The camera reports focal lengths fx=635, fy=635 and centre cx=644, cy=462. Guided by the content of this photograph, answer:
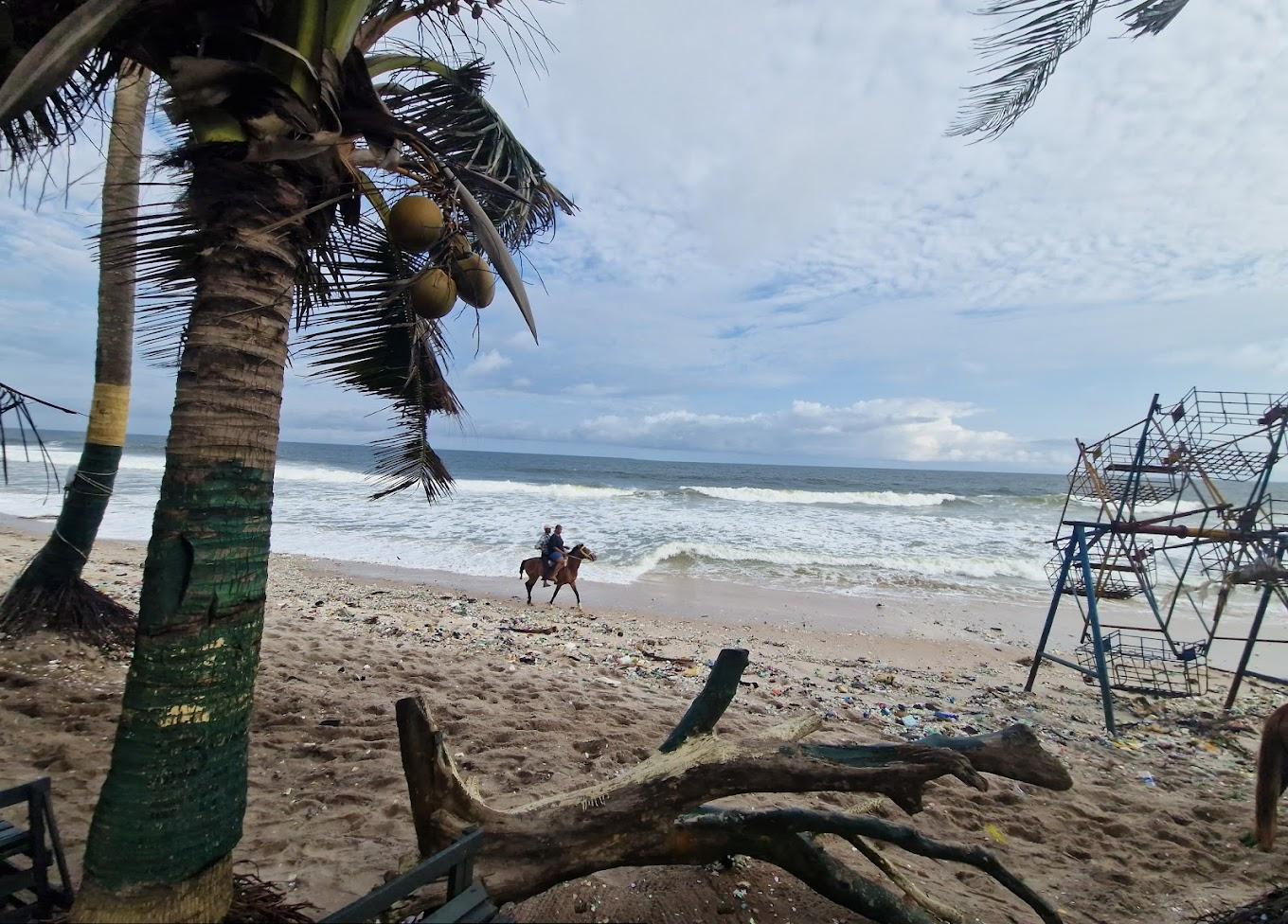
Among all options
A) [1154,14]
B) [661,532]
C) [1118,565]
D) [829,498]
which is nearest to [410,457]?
[1154,14]

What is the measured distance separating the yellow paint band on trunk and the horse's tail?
821 centimetres

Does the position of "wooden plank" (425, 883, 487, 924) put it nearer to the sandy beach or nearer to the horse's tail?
the sandy beach

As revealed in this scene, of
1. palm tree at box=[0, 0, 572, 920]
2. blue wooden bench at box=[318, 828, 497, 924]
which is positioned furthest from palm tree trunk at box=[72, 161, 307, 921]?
blue wooden bench at box=[318, 828, 497, 924]

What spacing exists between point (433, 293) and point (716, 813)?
7.51 ft

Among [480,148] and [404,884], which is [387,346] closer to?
[480,148]

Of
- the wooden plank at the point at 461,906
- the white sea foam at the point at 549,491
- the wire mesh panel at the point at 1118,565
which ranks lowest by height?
the white sea foam at the point at 549,491

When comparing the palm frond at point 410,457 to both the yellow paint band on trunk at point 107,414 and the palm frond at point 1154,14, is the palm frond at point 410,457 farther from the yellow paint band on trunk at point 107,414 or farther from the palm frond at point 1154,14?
the palm frond at point 1154,14

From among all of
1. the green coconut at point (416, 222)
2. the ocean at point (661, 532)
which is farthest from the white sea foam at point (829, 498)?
the green coconut at point (416, 222)

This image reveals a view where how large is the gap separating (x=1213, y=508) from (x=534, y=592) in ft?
33.8

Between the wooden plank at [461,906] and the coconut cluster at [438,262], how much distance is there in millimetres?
1991

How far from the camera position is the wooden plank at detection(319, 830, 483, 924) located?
1588 millimetres

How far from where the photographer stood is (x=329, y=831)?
3285mm

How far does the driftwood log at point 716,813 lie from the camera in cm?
229

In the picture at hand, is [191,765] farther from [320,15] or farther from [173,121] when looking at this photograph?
[320,15]
